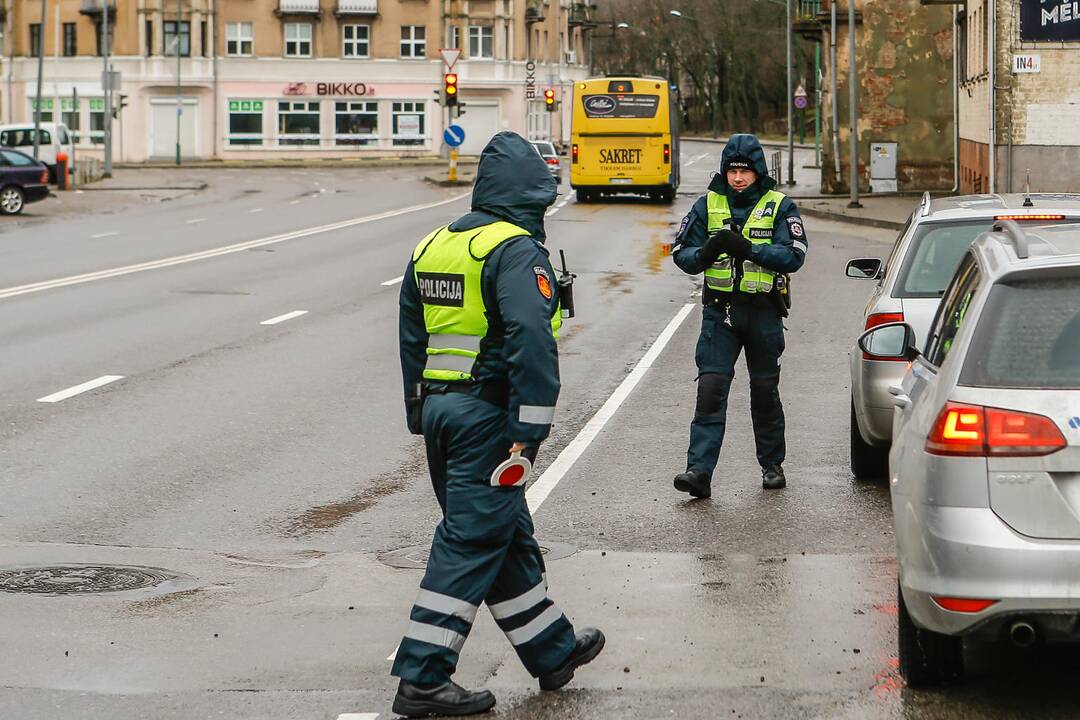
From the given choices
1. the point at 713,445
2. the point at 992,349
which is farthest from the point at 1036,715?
the point at 713,445

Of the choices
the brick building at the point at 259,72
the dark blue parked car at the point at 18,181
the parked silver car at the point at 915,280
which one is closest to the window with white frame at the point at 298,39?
the brick building at the point at 259,72

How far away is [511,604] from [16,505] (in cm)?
412

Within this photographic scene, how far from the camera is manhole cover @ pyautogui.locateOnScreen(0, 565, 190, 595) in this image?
710 centimetres

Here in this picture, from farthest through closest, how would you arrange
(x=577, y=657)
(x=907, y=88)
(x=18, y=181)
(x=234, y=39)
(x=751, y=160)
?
1. (x=234, y=39)
2. (x=907, y=88)
3. (x=18, y=181)
4. (x=751, y=160)
5. (x=577, y=657)

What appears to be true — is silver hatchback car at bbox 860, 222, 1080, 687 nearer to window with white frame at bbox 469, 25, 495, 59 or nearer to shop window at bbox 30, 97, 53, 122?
window with white frame at bbox 469, 25, 495, 59

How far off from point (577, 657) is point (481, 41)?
8341 centimetres

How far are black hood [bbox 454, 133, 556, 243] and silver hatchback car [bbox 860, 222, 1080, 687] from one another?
52.0 inches

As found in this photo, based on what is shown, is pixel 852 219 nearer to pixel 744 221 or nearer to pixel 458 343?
pixel 744 221

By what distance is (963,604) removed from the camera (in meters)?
4.89

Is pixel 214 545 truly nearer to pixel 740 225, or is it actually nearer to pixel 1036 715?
pixel 740 225

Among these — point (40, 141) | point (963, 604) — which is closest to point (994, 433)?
point (963, 604)

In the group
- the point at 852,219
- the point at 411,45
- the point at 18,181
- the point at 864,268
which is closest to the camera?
the point at 864,268

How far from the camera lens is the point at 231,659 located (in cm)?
606

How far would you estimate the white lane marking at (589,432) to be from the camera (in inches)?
368
